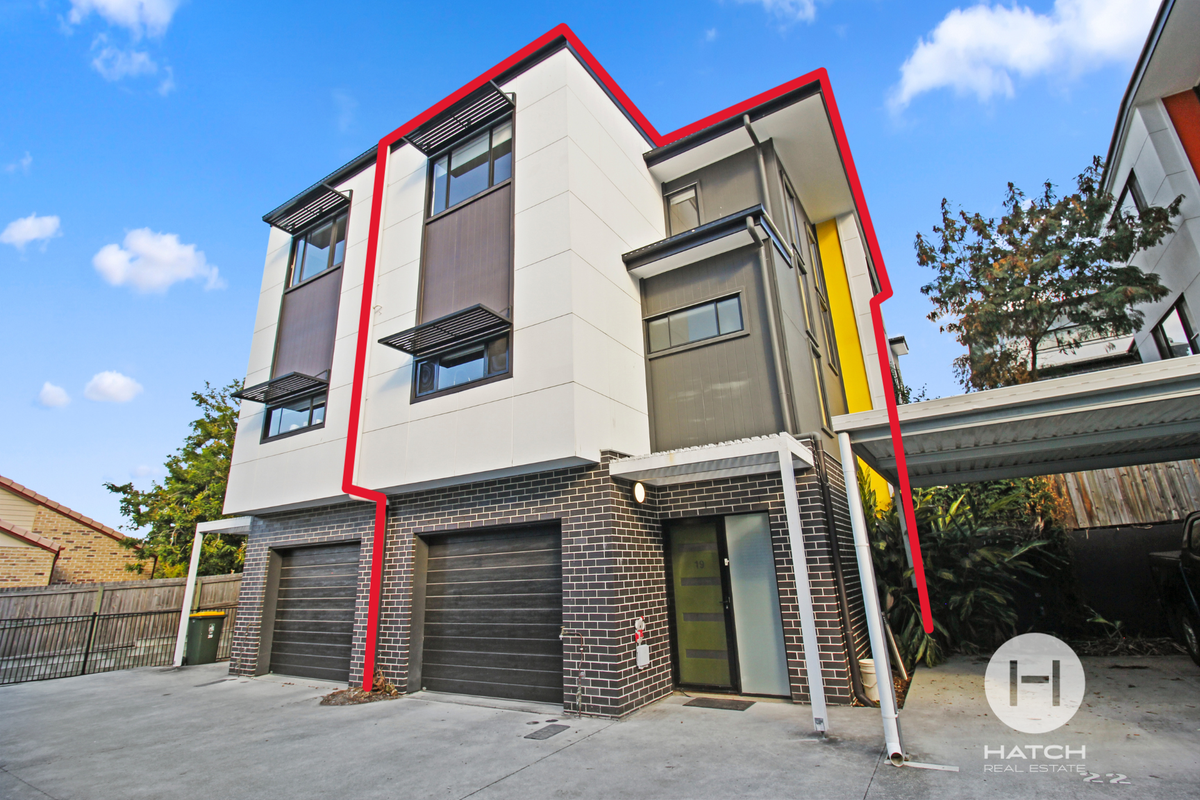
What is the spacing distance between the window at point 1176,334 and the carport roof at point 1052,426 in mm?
6435

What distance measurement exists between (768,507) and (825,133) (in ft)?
23.2

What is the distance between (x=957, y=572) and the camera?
8555 millimetres

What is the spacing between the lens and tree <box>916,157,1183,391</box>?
38.0ft

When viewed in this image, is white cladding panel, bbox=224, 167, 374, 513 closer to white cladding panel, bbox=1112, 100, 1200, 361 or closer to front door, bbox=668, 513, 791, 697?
front door, bbox=668, 513, 791, 697

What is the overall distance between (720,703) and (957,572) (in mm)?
4799

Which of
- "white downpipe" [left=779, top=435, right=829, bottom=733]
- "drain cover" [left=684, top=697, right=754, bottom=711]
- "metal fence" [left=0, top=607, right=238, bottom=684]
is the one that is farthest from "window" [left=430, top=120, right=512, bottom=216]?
"metal fence" [left=0, top=607, right=238, bottom=684]

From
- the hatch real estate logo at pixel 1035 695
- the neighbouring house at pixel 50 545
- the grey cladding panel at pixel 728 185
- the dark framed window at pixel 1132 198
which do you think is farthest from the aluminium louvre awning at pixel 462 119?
the neighbouring house at pixel 50 545

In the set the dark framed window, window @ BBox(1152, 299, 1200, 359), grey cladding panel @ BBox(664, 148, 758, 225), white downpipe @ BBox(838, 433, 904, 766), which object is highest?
the dark framed window

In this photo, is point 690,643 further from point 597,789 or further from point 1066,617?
point 1066,617

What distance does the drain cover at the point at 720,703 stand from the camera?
6.28 metres

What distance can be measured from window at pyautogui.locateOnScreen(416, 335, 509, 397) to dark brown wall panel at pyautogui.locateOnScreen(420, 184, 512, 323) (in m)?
0.60

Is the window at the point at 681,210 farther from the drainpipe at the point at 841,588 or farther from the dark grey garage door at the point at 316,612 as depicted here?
the dark grey garage door at the point at 316,612

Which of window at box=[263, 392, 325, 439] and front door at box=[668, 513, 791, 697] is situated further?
window at box=[263, 392, 325, 439]

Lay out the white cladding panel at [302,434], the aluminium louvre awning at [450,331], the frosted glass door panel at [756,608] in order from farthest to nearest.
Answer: the white cladding panel at [302,434], the aluminium louvre awning at [450,331], the frosted glass door panel at [756,608]
